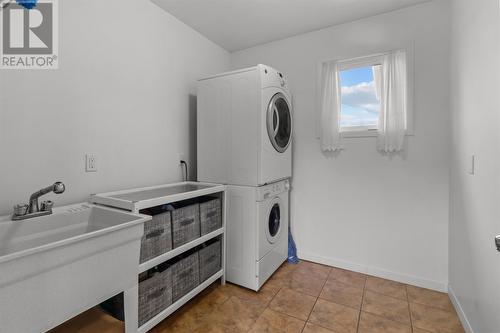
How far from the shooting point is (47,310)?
902 millimetres

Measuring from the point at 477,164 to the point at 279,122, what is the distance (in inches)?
55.4

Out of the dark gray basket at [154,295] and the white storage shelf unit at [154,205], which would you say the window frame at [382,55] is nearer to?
the white storage shelf unit at [154,205]

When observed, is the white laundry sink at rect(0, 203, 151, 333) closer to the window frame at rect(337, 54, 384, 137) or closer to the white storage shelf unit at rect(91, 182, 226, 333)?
the white storage shelf unit at rect(91, 182, 226, 333)

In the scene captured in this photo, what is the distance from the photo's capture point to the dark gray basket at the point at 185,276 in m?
1.60

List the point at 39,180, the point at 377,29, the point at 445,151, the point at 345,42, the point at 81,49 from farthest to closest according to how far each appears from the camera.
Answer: the point at 345,42 → the point at 377,29 → the point at 445,151 → the point at 81,49 → the point at 39,180

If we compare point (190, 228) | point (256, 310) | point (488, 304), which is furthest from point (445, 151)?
point (190, 228)

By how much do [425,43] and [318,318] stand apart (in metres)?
2.38

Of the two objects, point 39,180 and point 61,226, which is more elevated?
point 39,180

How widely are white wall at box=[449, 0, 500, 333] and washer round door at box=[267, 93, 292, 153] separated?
1.31 metres

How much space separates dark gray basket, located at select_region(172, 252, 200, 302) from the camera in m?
1.60

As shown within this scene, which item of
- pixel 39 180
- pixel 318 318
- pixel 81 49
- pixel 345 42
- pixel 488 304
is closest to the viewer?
pixel 488 304

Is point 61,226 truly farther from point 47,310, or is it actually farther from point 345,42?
point 345,42
